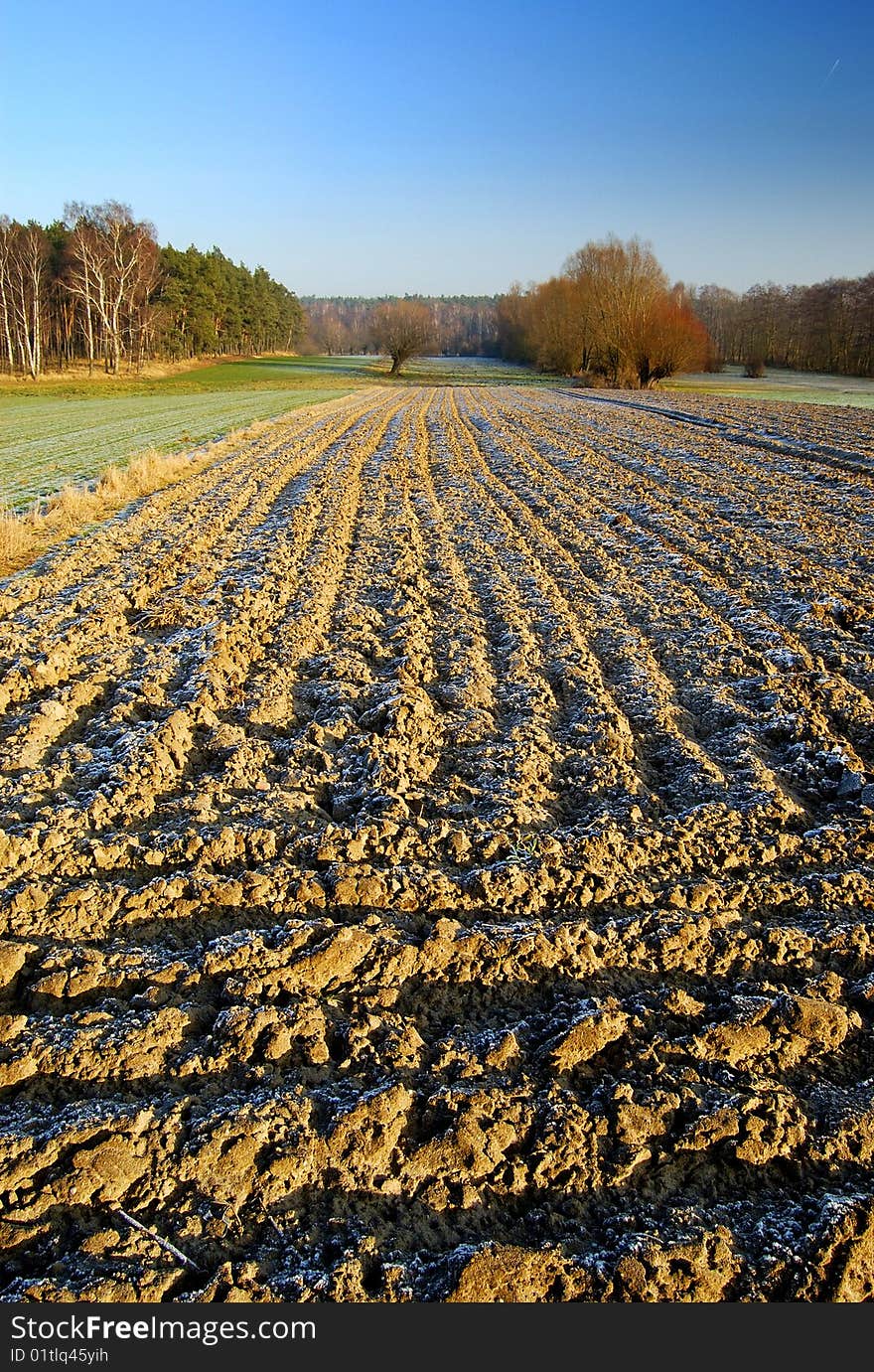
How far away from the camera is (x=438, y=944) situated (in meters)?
3.87

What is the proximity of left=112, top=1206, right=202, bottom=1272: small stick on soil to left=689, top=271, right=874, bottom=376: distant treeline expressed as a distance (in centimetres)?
7587

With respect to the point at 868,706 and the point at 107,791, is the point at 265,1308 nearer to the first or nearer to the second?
the point at 107,791

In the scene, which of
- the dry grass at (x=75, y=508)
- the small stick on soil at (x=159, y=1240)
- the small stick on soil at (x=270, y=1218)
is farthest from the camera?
the dry grass at (x=75, y=508)

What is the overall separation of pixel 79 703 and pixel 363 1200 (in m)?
4.66

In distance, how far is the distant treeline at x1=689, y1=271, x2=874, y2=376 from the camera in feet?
241

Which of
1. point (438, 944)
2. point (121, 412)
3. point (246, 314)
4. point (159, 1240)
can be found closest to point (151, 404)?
point (121, 412)

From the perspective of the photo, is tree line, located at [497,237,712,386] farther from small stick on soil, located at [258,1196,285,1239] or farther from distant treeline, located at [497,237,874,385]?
small stick on soil, located at [258,1196,285,1239]

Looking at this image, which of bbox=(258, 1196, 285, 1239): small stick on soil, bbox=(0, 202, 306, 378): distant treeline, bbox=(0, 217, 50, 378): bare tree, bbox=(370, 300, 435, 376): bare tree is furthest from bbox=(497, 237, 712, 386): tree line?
bbox=(258, 1196, 285, 1239): small stick on soil

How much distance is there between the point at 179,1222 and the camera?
2682 millimetres

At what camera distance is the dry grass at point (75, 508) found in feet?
35.1

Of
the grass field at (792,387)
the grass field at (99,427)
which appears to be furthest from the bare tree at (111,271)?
the grass field at (792,387)

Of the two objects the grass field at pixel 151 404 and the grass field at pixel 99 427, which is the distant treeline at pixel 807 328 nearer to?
the grass field at pixel 151 404

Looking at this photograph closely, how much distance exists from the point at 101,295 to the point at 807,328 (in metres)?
64.4

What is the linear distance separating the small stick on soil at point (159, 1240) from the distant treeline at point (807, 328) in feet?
249
